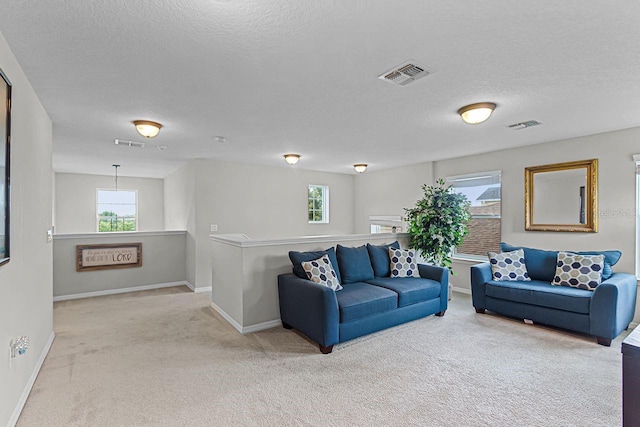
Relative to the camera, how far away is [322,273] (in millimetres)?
3557

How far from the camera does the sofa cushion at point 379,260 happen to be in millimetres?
4297

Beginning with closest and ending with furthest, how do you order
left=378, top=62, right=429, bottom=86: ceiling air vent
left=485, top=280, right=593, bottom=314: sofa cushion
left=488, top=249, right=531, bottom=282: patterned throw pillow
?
left=378, top=62, right=429, bottom=86: ceiling air vent
left=485, top=280, right=593, bottom=314: sofa cushion
left=488, top=249, right=531, bottom=282: patterned throw pillow

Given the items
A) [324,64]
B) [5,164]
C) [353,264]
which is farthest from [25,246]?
[353,264]

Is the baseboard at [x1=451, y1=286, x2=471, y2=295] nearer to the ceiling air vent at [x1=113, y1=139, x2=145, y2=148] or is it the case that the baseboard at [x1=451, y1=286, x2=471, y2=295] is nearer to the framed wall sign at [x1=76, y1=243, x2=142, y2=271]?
the ceiling air vent at [x1=113, y1=139, x2=145, y2=148]

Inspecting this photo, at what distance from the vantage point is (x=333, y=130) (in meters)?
3.94

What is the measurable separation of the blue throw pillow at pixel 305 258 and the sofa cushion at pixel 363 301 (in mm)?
331

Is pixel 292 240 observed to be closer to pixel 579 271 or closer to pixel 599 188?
pixel 579 271

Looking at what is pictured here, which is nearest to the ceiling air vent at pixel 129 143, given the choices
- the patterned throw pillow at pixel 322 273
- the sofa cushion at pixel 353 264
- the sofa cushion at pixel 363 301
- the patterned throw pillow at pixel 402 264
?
the patterned throw pillow at pixel 322 273

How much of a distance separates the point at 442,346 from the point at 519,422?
3.97ft

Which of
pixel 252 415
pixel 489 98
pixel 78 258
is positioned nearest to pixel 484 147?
pixel 489 98

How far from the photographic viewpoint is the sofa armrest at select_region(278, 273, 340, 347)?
9.99 feet

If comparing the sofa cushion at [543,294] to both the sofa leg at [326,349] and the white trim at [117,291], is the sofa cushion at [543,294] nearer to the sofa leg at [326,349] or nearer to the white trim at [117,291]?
the sofa leg at [326,349]

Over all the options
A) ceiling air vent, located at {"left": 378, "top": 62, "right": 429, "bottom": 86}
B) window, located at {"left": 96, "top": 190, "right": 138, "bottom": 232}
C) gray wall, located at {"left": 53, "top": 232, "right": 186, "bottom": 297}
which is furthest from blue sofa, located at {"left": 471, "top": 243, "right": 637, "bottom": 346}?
window, located at {"left": 96, "top": 190, "right": 138, "bottom": 232}

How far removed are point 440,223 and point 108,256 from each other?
5.74 m
